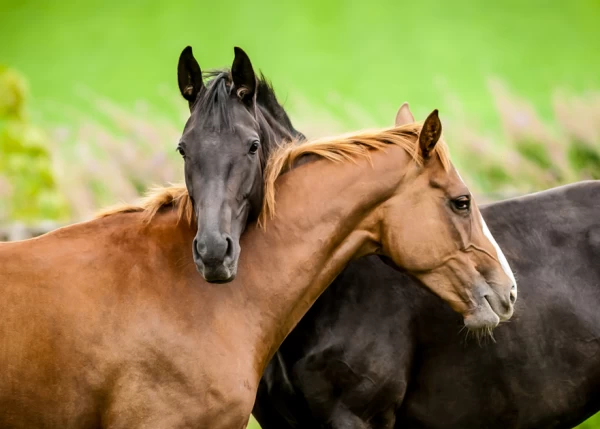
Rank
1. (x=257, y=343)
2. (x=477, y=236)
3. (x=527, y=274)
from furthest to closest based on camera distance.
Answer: (x=527, y=274), (x=477, y=236), (x=257, y=343)

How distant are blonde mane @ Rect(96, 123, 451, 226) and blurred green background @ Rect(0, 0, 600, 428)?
470cm

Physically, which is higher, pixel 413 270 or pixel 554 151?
pixel 413 270

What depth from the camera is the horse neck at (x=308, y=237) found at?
4027mm

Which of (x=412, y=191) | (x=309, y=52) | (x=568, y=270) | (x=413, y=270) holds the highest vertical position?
(x=412, y=191)

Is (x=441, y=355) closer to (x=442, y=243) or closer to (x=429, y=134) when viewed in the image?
(x=442, y=243)

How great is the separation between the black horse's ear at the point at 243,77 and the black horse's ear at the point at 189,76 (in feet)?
0.52

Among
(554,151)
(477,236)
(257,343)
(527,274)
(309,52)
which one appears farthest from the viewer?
(309,52)

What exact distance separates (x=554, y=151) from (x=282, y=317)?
5.68 m

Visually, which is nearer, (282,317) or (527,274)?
(282,317)

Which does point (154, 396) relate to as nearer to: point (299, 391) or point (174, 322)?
point (174, 322)

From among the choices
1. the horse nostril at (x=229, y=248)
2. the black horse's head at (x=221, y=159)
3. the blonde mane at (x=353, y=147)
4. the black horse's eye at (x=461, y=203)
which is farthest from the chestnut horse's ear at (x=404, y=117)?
the horse nostril at (x=229, y=248)

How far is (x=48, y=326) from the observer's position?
365 cm

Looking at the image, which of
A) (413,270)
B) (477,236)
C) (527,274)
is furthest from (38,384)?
(527,274)

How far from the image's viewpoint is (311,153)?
4.26 metres
